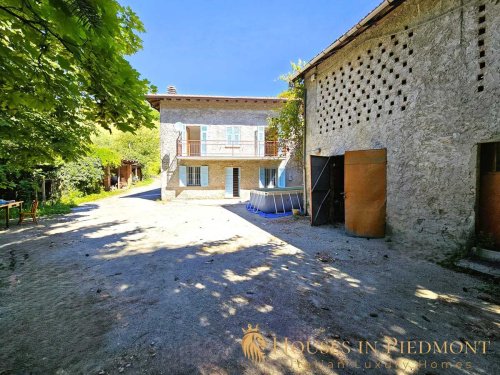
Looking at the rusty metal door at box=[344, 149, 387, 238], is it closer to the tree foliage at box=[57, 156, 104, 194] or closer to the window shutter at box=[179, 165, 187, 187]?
the window shutter at box=[179, 165, 187, 187]

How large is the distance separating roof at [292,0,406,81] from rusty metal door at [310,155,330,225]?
3.16 m

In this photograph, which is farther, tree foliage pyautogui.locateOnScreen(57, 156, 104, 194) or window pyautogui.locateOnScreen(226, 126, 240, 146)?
window pyautogui.locateOnScreen(226, 126, 240, 146)

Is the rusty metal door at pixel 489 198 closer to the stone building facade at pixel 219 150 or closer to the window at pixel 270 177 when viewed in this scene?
the stone building facade at pixel 219 150

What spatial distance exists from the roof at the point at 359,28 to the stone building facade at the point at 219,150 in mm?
8501

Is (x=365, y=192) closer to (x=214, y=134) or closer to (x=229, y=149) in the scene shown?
(x=229, y=149)

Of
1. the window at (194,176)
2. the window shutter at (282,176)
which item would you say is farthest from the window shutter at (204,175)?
the window shutter at (282,176)

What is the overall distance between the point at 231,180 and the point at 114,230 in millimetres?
10142

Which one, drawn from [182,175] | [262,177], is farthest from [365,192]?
[182,175]

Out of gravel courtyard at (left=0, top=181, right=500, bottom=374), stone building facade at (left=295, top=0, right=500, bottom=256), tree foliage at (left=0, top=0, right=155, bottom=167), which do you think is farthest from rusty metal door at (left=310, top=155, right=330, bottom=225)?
tree foliage at (left=0, top=0, right=155, bottom=167)

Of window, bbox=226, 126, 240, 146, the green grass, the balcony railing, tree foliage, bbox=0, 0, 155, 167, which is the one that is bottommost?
the green grass

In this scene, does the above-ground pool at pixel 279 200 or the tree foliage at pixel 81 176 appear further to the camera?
the tree foliage at pixel 81 176

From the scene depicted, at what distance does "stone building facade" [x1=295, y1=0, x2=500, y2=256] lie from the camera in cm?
402

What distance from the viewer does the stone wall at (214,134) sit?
1573 cm

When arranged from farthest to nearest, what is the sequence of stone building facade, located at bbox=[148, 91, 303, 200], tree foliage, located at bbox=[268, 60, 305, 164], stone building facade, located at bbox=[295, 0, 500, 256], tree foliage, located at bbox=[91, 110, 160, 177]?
tree foliage, located at bbox=[91, 110, 160, 177] → stone building facade, located at bbox=[148, 91, 303, 200] → tree foliage, located at bbox=[268, 60, 305, 164] → stone building facade, located at bbox=[295, 0, 500, 256]
